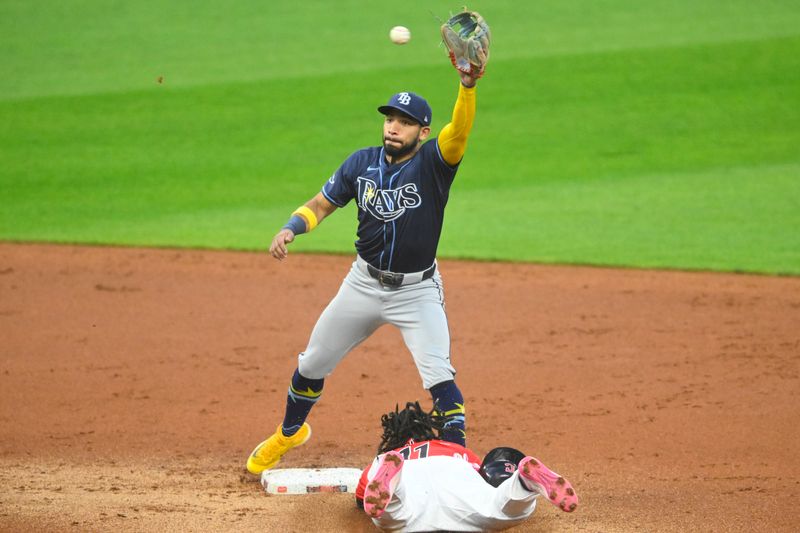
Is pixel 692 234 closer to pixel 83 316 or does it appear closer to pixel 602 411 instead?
pixel 602 411

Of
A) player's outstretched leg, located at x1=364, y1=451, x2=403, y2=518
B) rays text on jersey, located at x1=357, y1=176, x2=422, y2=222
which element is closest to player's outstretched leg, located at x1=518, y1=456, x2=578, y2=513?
player's outstretched leg, located at x1=364, y1=451, x2=403, y2=518

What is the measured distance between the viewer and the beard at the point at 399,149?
18.8 feet

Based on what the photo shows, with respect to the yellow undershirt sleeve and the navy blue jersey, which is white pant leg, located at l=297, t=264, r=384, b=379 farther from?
the yellow undershirt sleeve

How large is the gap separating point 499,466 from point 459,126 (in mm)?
1757

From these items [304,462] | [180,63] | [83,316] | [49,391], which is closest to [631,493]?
[304,462]

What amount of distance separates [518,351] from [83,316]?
3911 mm

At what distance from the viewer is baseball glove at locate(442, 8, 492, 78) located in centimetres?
534

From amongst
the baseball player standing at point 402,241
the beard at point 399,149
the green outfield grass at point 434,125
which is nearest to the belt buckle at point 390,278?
the baseball player standing at point 402,241

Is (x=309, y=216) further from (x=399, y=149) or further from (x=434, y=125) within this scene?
(x=434, y=125)

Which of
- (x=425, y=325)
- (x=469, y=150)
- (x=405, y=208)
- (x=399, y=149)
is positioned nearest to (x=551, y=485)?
(x=425, y=325)

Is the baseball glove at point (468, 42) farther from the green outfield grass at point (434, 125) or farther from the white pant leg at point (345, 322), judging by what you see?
the green outfield grass at point (434, 125)

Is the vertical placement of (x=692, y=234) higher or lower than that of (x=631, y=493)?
higher

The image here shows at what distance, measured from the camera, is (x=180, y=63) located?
64.5ft

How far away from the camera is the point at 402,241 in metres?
5.66
